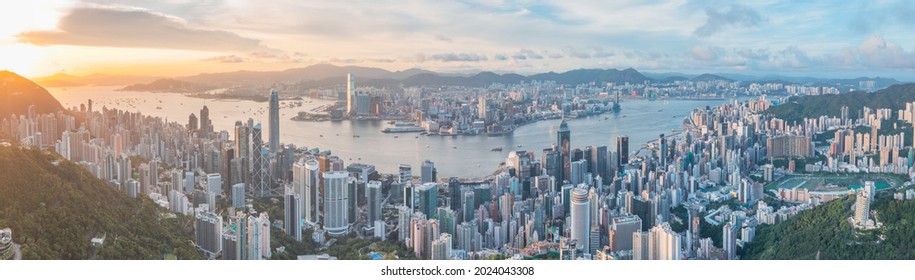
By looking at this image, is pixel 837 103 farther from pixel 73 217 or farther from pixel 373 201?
pixel 73 217

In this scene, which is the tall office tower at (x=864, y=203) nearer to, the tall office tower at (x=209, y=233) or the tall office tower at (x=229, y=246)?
the tall office tower at (x=229, y=246)

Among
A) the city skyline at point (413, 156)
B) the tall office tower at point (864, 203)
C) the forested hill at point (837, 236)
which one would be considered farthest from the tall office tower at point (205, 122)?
the tall office tower at point (864, 203)

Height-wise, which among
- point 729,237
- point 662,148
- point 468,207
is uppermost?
point 662,148

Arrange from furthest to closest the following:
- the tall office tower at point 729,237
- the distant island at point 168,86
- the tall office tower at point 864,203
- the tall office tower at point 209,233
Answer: the distant island at point 168,86 < the tall office tower at point 864,203 < the tall office tower at point 729,237 < the tall office tower at point 209,233

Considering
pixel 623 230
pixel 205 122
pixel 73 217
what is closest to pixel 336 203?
pixel 205 122

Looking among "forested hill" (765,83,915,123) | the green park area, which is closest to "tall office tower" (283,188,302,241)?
the green park area
